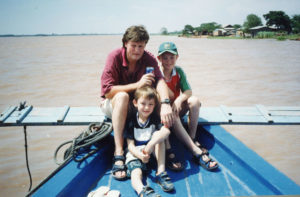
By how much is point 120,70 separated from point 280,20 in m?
59.9

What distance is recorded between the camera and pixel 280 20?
5050 centimetres

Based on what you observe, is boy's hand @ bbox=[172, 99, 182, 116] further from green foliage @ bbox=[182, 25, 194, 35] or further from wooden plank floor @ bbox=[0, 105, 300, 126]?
green foliage @ bbox=[182, 25, 194, 35]

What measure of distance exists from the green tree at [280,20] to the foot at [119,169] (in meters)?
59.1

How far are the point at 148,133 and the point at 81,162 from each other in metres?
0.66

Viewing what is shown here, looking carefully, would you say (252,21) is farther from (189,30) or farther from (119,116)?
(119,116)

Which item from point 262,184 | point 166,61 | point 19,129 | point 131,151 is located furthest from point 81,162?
point 19,129

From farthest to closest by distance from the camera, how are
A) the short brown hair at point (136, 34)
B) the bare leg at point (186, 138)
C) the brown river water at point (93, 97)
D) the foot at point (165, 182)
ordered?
the brown river water at point (93, 97) < the bare leg at point (186, 138) < the short brown hair at point (136, 34) < the foot at point (165, 182)

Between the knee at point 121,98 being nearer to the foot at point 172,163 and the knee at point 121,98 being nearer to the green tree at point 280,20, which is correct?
the foot at point 172,163

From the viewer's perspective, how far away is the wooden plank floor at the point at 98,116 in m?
2.50

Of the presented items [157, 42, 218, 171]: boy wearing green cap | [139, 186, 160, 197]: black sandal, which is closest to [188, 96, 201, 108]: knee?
[157, 42, 218, 171]: boy wearing green cap

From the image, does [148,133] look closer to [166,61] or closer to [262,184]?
[166,61]

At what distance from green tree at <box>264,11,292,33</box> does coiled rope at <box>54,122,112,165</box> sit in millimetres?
58977

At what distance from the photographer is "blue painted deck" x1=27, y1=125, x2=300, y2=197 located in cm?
163

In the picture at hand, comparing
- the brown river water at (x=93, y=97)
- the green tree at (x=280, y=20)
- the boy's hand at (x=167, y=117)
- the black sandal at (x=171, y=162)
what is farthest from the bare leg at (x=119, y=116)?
the green tree at (x=280, y=20)
